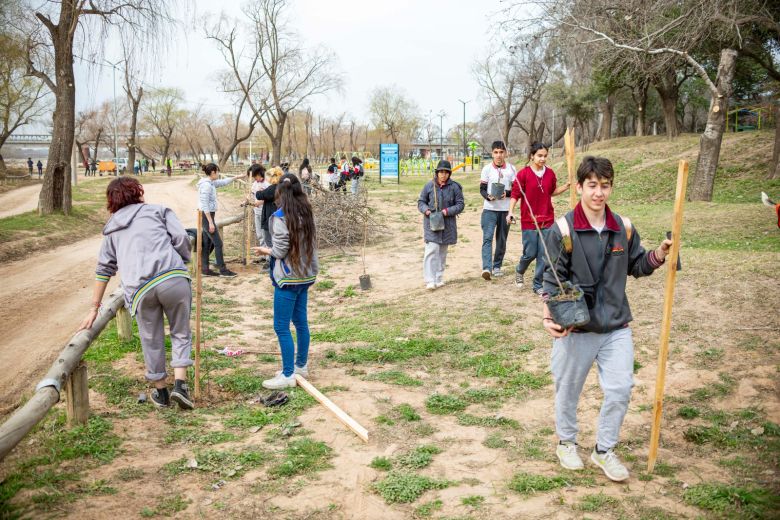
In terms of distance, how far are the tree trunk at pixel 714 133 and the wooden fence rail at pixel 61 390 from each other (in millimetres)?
14646

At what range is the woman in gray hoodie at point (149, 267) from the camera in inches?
183

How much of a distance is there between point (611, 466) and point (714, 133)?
14.5m

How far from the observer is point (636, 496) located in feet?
11.7

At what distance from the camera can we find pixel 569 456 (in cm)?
392

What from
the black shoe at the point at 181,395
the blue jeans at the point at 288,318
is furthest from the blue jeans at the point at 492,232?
the black shoe at the point at 181,395

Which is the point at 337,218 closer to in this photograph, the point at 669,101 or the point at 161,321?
the point at 161,321

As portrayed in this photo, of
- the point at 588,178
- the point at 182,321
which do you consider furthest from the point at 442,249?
the point at 588,178

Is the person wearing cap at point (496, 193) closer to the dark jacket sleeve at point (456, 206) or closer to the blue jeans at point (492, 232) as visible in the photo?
the blue jeans at point (492, 232)

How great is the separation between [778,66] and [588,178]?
973 inches

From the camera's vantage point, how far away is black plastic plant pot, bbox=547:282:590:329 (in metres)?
3.52

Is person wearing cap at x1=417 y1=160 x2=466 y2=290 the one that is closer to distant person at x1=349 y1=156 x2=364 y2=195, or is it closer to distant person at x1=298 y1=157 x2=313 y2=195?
distant person at x1=298 y1=157 x2=313 y2=195

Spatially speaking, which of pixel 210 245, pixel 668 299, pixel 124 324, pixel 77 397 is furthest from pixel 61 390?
pixel 210 245

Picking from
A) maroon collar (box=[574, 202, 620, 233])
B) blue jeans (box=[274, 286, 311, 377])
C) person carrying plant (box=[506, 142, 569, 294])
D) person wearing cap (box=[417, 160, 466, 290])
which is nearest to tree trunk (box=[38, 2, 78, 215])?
person wearing cap (box=[417, 160, 466, 290])

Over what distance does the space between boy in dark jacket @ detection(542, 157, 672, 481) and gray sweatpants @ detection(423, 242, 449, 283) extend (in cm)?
518
